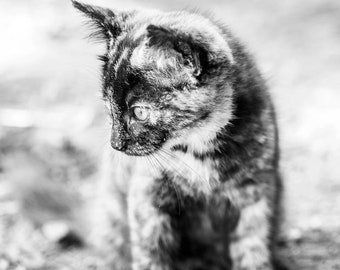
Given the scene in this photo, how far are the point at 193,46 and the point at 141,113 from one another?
44 centimetres

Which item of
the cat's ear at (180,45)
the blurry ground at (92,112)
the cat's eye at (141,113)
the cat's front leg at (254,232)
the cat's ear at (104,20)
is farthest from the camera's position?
the blurry ground at (92,112)

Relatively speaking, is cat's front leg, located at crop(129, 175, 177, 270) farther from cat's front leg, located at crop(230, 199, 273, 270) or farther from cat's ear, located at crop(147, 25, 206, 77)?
cat's ear, located at crop(147, 25, 206, 77)

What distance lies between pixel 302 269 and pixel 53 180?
63.3 inches

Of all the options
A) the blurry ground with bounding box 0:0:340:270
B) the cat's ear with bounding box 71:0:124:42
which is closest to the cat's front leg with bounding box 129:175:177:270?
the blurry ground with bounding box 0:0:340:270

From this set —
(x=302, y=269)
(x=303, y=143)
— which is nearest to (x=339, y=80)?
(x=303, y=143)

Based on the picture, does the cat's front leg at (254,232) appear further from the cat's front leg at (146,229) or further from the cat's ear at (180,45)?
the cat's ear at (180,45)

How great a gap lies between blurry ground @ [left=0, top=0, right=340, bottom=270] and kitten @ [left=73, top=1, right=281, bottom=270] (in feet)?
1.03

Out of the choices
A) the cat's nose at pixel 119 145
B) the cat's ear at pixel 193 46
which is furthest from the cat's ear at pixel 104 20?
the cat's nose at pixel 119 145

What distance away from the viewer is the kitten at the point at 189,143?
1964 mm

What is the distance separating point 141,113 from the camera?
205 centimetres

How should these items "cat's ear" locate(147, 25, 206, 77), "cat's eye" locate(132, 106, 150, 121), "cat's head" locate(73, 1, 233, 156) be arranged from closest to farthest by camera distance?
"cat's ear" locate(147, 25, 206, 77) → "cat's head" locate(73, 1, 233, 156) → "cat's eye" locate(132, 106, 150, 121)

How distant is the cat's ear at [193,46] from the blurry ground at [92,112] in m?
0.68

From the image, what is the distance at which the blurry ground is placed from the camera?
2844 millimetres

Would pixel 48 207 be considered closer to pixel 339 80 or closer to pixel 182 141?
pixel 182 141
